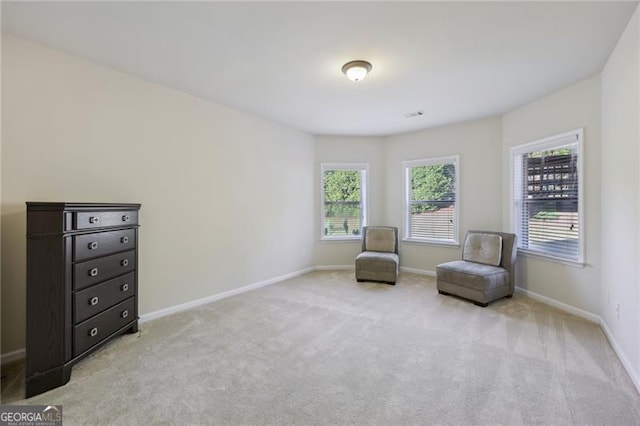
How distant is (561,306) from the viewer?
11.5 feet

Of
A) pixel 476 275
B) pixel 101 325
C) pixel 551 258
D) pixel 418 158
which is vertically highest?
pixel 418 158

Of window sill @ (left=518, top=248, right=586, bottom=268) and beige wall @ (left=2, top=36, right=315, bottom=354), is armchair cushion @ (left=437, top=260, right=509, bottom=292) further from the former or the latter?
beige wall @ (left=2, top=36, right=315, bottom=354)

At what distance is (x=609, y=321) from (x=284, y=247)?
4.13 m

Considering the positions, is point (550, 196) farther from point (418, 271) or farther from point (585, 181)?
point (418, 271)

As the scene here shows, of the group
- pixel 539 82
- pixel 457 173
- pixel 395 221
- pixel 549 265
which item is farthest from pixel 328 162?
pixel 549 265

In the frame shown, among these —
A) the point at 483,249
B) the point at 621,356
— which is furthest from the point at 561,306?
the point at 621,356

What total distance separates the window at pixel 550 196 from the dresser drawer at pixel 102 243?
487cm

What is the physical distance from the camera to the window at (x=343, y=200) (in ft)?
18.8

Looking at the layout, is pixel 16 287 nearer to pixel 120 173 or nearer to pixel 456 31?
pixel 120 173

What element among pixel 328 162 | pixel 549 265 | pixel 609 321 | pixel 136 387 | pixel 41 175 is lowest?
pixel 136 387

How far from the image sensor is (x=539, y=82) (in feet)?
10.7

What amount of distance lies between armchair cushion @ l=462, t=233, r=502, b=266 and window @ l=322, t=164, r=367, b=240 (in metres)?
1.99

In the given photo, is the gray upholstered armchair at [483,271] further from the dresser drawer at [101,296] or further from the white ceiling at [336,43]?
the dresser drawer at [101,296]

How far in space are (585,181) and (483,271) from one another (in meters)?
1.50
